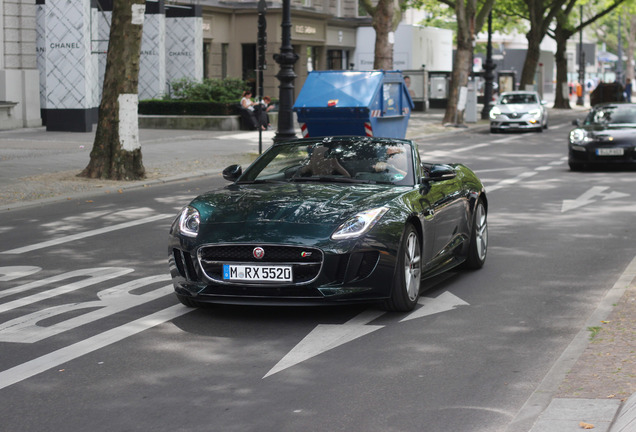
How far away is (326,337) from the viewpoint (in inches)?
289

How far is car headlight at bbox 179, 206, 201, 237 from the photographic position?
7875mm

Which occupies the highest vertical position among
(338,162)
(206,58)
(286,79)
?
(206,58)

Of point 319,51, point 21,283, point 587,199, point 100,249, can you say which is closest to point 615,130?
point 587,199

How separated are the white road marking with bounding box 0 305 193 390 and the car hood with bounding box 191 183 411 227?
0.78 meters

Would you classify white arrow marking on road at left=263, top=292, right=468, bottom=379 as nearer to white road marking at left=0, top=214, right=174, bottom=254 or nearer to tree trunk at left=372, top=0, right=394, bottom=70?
white road marking at left=0, top=214, right=174, bottom=254

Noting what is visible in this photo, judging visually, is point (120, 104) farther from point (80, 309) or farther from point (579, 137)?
point (80, 309)

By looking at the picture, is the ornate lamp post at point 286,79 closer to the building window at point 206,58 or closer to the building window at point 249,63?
the building window at point 206,58

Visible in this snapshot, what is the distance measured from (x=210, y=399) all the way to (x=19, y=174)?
1485 centimetres

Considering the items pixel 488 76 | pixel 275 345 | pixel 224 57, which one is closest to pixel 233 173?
pixel 275 345

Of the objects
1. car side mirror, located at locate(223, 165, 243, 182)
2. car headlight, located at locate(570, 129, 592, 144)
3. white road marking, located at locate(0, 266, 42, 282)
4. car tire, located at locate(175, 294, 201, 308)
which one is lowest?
white road marking, located at locate(0, 266, 42, 282)

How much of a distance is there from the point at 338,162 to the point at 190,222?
159 cm

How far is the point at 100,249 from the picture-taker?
38.0ft

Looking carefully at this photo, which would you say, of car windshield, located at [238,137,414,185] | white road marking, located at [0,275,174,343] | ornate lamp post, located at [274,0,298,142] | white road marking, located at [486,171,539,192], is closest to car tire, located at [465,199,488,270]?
car windshield, located at [238,137,414,185]

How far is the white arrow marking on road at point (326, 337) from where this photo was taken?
6.75m
